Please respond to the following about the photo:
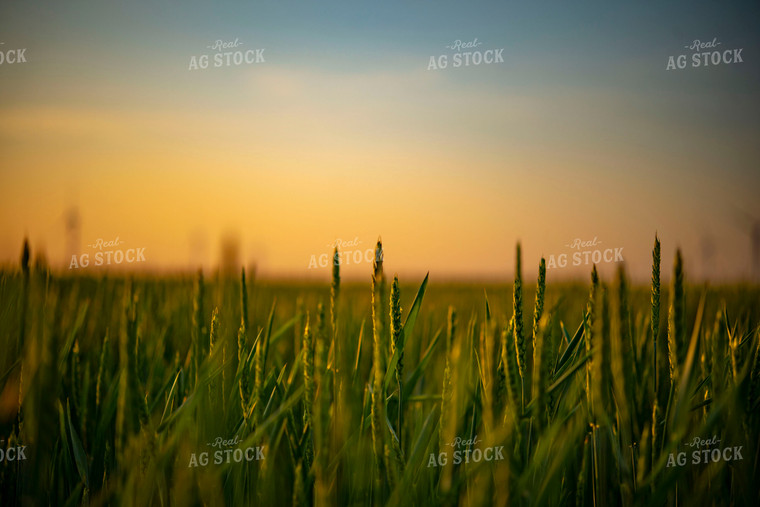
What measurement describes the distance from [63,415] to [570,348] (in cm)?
126

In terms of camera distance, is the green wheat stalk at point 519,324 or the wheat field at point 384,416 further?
the green wheat stalk at point 519,324

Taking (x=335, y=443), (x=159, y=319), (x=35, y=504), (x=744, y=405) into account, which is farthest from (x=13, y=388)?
(x=744, y=405)

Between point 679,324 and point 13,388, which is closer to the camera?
point 679,324

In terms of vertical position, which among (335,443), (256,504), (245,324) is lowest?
(256,504)

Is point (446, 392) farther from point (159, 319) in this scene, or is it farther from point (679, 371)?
point (159, 319)

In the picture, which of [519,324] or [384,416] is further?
[519,324]

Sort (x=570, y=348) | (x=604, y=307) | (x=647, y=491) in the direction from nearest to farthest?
(x=604, y=307) → (x=647, y=491) → (x=570, y=348)

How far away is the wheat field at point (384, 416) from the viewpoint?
0.77 m

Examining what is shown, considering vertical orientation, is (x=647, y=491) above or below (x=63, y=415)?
below

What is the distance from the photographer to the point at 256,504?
1085 mm

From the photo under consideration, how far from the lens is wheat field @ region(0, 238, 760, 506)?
0.77 metres

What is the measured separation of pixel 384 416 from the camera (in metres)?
0.88

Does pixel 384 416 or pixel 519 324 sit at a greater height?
pixel 519 324

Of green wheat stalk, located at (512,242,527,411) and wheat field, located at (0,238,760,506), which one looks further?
green wheat stalk, located at (512,242,527,411)
